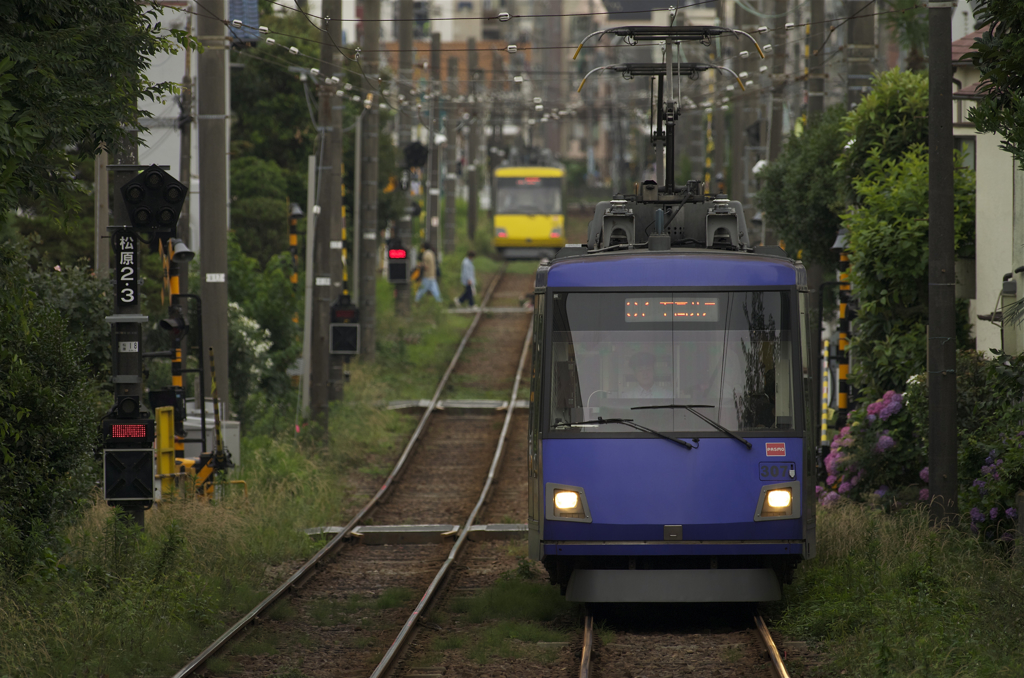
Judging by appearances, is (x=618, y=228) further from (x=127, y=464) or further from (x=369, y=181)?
(x=369, y=181)

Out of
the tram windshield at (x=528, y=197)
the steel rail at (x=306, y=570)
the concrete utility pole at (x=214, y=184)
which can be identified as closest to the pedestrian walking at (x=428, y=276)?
the tram windshield at (x=528, y=197)

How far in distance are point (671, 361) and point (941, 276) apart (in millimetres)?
3138

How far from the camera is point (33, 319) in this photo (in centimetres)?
1166

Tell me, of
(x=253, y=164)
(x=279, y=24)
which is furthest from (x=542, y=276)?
(x=279, y=24)

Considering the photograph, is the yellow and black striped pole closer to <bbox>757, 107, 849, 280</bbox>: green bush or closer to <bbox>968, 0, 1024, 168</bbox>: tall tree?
<bbox>757, 107, 849, 280</bbox>: green bush

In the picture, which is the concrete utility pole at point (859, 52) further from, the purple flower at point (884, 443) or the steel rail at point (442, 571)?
the steel rail at point (442, 571)

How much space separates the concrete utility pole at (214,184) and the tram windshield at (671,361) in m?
8.18

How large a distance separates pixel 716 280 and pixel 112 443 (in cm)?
596

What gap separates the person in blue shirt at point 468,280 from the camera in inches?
1524

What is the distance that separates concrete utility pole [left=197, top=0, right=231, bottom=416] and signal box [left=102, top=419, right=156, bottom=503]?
5042 mm

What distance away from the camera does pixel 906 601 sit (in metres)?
9.66

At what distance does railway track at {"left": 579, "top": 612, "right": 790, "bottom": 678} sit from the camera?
8.96m

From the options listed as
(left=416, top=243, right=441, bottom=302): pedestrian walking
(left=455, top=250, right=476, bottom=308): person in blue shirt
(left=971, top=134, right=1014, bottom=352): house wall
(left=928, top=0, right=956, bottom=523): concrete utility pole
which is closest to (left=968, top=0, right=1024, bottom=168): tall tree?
(left=928, top=0, right=956, bottom=523): concrete utility pole

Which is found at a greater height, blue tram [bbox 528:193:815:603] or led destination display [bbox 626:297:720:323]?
led destination display [bbox 626:297:720:323]
